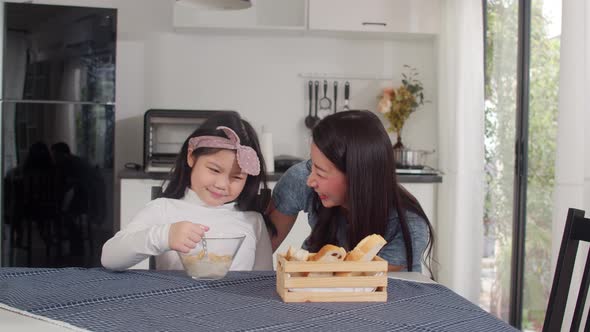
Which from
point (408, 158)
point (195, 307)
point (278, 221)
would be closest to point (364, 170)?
point (278, 221)

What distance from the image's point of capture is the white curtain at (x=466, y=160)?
3.62 meters

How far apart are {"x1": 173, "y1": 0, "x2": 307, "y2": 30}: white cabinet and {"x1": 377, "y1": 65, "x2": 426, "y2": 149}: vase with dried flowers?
0.59 metres

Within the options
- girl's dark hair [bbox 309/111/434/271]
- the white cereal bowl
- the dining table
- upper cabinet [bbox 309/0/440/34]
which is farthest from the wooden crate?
upper cabinet [bbox 309/0/440/34]

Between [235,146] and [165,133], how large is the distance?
226cm

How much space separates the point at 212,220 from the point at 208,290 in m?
0.57

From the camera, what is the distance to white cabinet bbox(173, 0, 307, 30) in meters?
3.95

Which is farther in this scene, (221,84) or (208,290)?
(221,84)

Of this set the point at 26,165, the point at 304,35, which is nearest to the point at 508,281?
the point at 304,35

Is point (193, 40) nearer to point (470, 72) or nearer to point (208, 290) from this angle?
point (470, 72)

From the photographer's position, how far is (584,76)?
249 cm

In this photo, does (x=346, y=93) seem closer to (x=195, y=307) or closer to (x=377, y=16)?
(x=377, y=16)

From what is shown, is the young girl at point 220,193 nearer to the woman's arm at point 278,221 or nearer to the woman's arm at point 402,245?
the woman's arm at point 278,221

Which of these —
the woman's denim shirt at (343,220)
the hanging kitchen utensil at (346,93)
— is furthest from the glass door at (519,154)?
the woman's denim shirt at (343,220)

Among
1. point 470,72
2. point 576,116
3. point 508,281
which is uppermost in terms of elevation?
point 470,72
